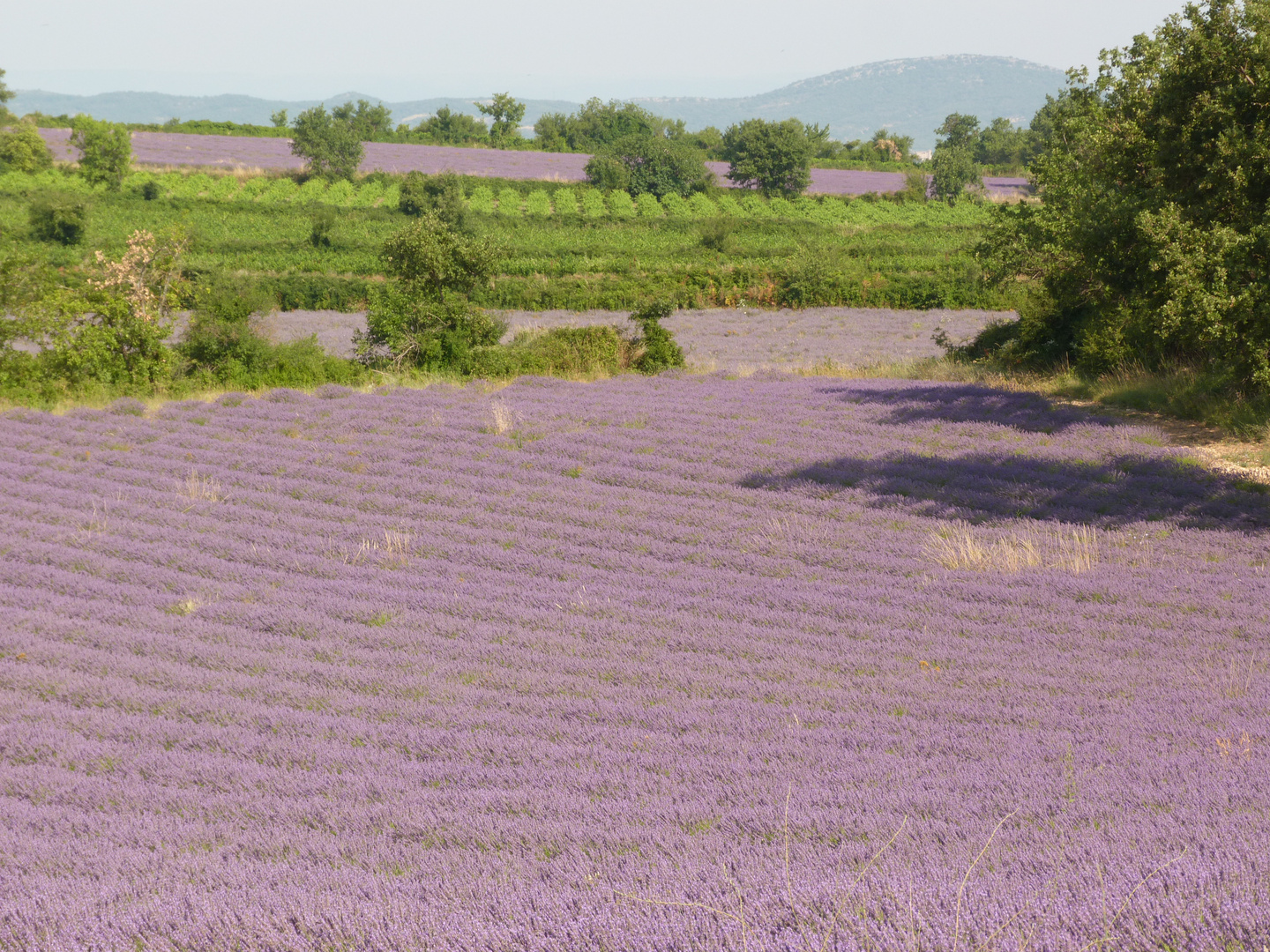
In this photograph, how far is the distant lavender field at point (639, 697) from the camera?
3.93 m

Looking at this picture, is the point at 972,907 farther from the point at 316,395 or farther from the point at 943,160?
the point at 943,160

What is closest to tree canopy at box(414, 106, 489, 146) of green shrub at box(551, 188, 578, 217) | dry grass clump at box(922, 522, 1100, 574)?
green shrub at box(551, 188, 578, 217)

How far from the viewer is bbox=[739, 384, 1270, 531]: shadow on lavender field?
1240 centimetres

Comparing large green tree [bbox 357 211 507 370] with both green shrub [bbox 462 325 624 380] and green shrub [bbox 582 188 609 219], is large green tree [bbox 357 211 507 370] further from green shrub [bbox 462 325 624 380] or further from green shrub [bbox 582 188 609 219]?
green shrub [bbox 582 188 609 219]

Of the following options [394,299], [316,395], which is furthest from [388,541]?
[394,299]

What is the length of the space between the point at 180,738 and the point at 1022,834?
5.98 meters

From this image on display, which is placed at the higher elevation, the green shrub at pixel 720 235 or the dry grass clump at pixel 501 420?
the green shrub at pixel 720 235

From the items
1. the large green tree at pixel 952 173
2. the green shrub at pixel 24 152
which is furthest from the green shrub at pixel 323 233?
the large green tree at pixel 952 173

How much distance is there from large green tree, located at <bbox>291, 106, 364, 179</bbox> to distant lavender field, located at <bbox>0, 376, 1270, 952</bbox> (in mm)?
70008

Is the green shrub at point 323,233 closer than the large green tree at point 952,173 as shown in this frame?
Yes

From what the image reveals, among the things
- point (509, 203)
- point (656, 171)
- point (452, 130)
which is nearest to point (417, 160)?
point (509, 203)

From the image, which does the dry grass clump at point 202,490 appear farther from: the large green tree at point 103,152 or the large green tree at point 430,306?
the large green tree at point 103,152

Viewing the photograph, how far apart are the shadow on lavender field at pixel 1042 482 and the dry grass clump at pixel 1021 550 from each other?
847 mm

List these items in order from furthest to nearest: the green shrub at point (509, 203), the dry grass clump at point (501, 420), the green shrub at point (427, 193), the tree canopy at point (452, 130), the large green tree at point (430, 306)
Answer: the tree canopy at point (452, 130), the green shrub at point (509, 203), the green shrub at point (427, 193), the large green tree at point (430, 306), the dry grass clump at point (501, 420)
